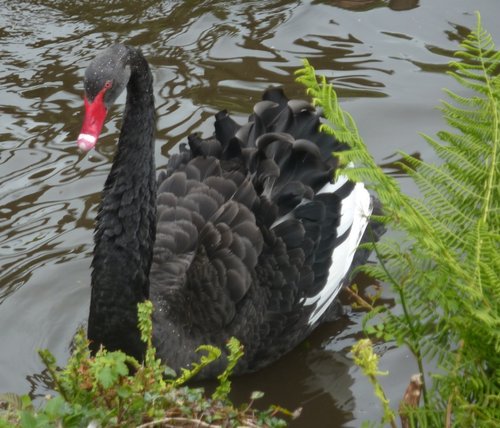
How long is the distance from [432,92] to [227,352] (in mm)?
2788

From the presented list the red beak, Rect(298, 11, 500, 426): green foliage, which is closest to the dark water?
the red beak

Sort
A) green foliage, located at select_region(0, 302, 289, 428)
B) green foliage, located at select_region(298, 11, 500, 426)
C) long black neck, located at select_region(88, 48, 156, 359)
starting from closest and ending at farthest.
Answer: green foliage, located at select_region(0, 302, 289, 428) < green foliage, located at select_region(298, 11, 500, 426) < long black neck, located at select_region(88, 48, 156, 359)

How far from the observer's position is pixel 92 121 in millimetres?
3732

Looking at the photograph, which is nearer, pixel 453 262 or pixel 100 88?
pixel 453 262

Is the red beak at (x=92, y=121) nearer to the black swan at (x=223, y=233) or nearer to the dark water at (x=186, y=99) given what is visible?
the black swan at (x=223, y=233)

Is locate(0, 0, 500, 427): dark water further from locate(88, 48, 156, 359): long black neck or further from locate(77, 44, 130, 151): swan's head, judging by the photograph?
locate(77, 44, 130, 151): swan's head

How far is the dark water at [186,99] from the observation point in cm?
465

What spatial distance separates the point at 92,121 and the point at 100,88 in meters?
0.13

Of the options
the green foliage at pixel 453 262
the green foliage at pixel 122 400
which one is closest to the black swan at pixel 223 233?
the green foliage at pixel 453 262

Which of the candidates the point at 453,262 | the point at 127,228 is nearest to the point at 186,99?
the point at 127,228

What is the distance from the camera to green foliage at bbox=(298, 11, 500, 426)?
8.71 feet

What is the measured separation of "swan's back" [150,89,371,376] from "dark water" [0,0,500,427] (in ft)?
0.90

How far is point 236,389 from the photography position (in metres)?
4.58

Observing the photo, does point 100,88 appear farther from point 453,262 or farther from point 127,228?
point 453,262
